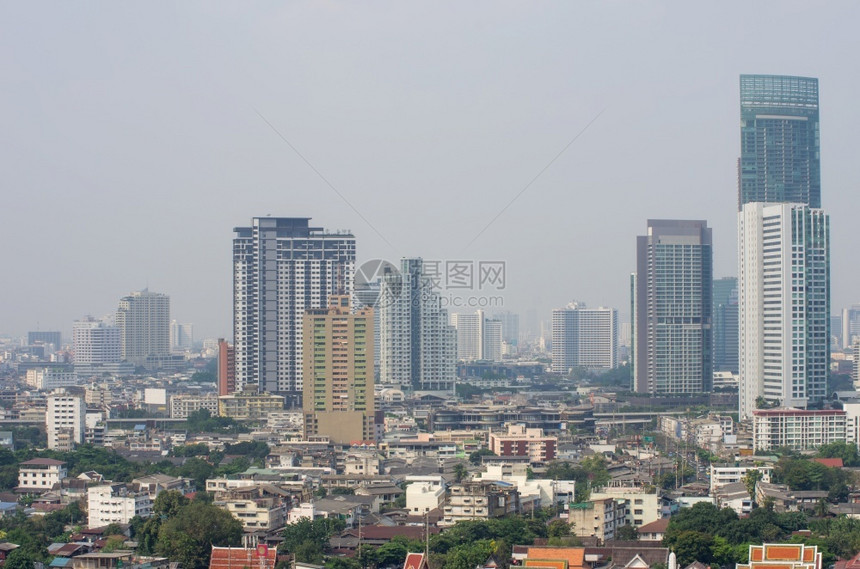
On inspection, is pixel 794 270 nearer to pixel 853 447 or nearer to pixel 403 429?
pixel 853 447

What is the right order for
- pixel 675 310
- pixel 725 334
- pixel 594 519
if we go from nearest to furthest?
pixel 594 519 → pixel 675 310 → pixel 725 334

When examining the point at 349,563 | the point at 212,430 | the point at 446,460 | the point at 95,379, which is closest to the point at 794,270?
the point at 446,460

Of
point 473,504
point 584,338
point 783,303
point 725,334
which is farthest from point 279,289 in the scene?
point 584,338

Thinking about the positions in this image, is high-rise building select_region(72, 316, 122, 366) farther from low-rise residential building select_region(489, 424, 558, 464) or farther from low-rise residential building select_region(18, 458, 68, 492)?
low-rise residential building select_region(18, 458, 68, 492)

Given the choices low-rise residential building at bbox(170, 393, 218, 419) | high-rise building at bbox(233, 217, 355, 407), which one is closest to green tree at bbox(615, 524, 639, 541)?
high-rise building at bbox(233, 217, 355, 407)

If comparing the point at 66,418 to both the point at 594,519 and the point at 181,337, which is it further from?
the point at 181,337

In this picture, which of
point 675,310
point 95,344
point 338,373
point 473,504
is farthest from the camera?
point 95,344

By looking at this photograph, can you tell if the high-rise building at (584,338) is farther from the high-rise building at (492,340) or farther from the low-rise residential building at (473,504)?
the low-rise residential building at (473,504)

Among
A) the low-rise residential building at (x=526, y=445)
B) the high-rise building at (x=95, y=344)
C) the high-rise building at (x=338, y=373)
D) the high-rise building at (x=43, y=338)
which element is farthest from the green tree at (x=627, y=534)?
the high-rise building at (x=43, y=338)
